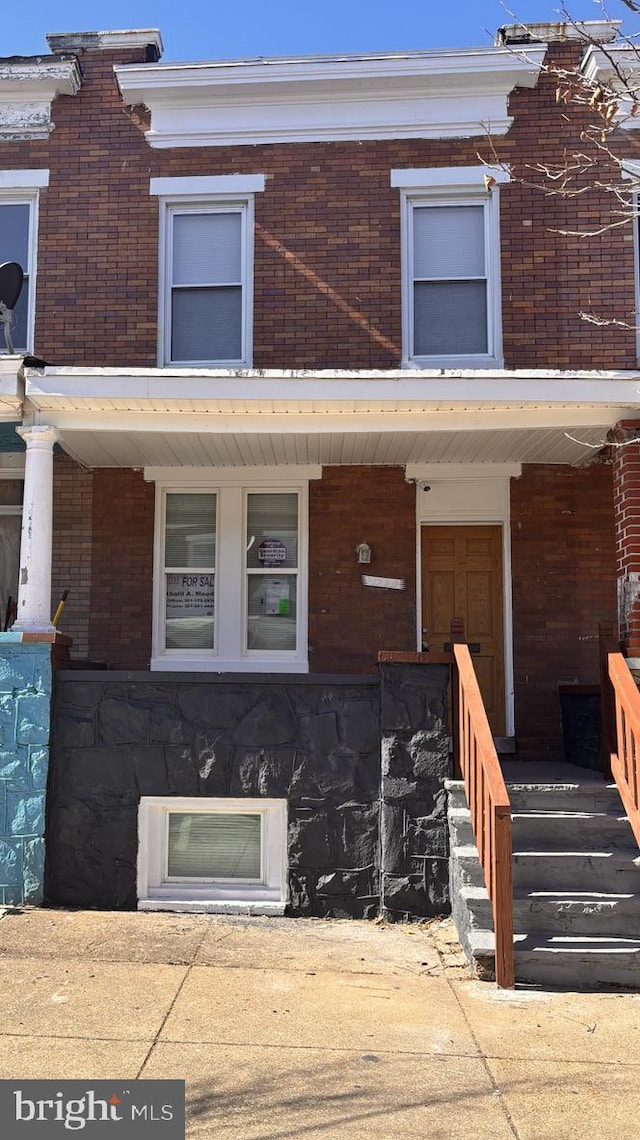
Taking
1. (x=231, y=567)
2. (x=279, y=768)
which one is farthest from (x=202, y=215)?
(x=279, y=768)

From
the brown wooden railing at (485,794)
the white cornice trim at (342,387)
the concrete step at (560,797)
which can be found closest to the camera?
the brown wooden railing at (485,794)

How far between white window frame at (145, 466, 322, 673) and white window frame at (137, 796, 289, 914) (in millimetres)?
1848

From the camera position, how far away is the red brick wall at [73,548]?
29.0 feet

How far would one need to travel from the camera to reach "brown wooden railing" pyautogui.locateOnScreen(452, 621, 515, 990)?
530cm

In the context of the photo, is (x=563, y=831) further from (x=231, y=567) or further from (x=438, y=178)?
(x=438, y=178)

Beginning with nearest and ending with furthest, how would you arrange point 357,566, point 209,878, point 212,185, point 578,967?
point 578,967 < point 209,878 < point 357,566 < point 212,185

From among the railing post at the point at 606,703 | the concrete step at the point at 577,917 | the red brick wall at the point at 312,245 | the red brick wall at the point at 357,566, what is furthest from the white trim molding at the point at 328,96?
the concrete step at the point at 577,917

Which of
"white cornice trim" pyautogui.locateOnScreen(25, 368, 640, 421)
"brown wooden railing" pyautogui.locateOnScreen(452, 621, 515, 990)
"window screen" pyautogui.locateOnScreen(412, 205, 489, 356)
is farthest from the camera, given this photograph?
"window screen" pyautogui.locateOnScreen(412, 205, 489, 356)

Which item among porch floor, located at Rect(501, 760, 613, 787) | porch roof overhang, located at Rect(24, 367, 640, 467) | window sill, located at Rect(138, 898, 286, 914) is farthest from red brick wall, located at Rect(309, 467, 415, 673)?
window sill, located at Rect(138, 898, 286, 914)

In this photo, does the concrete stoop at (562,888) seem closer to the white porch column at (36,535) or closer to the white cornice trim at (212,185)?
the white porch column at (36,535)

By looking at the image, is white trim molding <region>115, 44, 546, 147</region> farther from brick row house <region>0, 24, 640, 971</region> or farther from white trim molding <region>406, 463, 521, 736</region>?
white trim molding <region>406, 463, 521, 736</region>

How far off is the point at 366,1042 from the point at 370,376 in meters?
4.37

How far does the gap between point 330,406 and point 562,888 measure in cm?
368

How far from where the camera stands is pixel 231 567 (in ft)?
29.3
